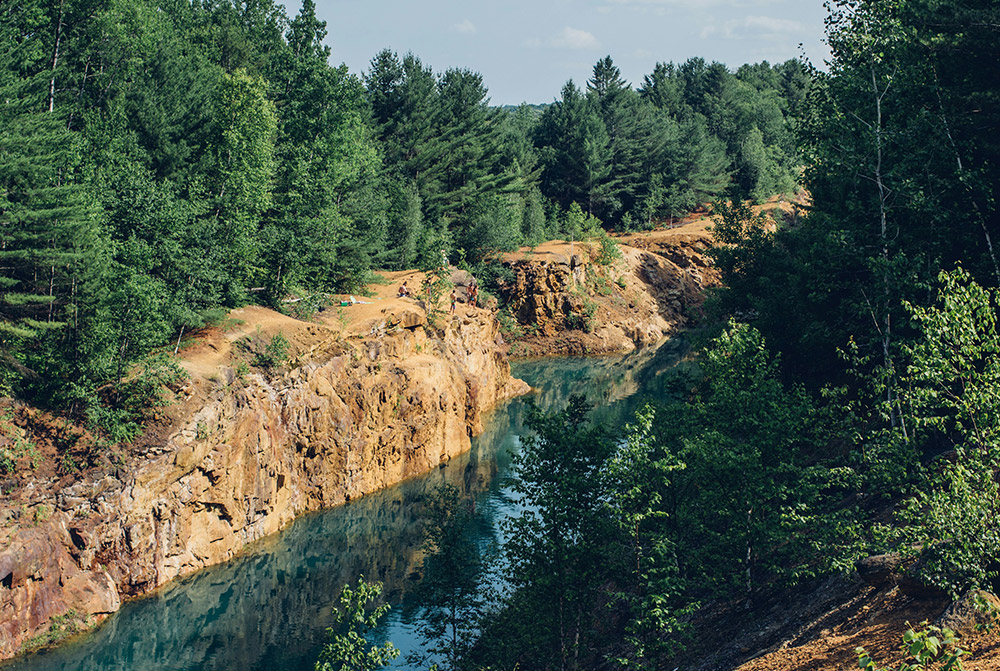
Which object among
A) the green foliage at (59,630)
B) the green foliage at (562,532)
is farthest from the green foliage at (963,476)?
the green foliage at (59,630)

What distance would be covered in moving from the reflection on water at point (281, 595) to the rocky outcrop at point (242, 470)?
3.62ft

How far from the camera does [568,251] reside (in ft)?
295

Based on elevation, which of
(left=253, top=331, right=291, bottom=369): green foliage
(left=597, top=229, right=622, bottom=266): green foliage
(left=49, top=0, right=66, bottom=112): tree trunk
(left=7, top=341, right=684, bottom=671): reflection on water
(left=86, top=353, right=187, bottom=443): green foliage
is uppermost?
(left=49, top=0, right=66, bottom=112): tree trunk

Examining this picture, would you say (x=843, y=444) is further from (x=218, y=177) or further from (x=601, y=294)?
(x=601, y=294)

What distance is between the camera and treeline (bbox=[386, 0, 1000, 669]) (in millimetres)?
16734

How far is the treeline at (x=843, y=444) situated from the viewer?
16.7 metres

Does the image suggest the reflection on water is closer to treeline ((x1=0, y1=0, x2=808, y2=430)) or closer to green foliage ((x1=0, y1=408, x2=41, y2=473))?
green foliage ((x1=0, y1=408, x2=41, y2=473))

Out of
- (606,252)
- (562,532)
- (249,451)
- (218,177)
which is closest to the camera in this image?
(562,532)

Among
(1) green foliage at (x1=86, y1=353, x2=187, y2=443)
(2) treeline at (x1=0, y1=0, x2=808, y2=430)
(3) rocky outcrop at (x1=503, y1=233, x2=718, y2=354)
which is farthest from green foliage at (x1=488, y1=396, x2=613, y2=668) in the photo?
(3) rocky outcrop at (x1=503, y1=233, x2=718, y2=354)

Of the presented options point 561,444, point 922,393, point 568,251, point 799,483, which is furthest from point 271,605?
point 568,251

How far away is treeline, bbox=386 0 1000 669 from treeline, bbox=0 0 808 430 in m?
10.4

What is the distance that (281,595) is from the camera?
3381cm

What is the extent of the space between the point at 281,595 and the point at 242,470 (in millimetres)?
6597

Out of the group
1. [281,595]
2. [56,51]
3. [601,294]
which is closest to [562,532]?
[281,595]
